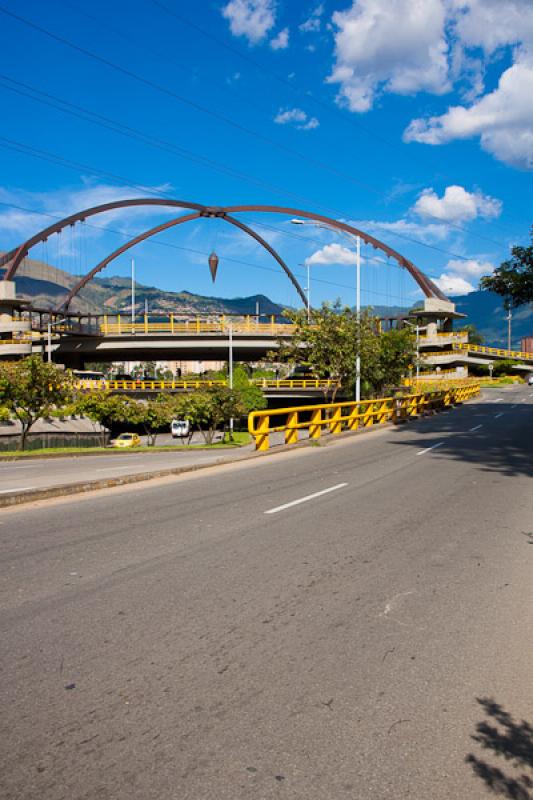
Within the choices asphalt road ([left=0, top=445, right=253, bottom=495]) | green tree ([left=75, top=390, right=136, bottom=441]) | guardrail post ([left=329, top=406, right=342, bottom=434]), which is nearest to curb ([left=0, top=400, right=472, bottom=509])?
asphalt road ([left=0, top=445, right=253, bottom=495])

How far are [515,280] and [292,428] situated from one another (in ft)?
27.0

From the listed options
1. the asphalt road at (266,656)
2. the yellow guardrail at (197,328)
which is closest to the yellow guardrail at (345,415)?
the asphalt road at (266,656)

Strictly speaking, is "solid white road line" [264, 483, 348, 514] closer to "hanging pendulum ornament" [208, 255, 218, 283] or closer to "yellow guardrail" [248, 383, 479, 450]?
"yellow guardrail" [248, 383, 479, 450]

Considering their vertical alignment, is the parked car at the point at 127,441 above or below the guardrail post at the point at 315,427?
below

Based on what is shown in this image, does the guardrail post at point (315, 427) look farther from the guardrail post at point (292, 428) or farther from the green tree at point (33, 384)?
the green tree at point (33, 384)

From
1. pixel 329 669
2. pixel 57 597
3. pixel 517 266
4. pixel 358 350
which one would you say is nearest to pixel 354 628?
pixel 329 669

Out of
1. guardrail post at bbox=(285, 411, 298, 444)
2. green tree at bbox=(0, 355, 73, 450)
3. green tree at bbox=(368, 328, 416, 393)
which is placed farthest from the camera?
green tree at bbox=(368, 328, 416, 393)

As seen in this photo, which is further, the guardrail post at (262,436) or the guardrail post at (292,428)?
the guardrail post at (292,428)

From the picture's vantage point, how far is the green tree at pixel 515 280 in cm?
1948

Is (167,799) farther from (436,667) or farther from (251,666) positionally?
(436,667)

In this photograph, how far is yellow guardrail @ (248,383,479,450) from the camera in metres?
18.6

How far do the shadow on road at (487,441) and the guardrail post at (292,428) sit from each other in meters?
3.40

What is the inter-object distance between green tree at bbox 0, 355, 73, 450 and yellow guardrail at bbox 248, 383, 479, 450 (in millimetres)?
14693

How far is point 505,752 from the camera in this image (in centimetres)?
332
